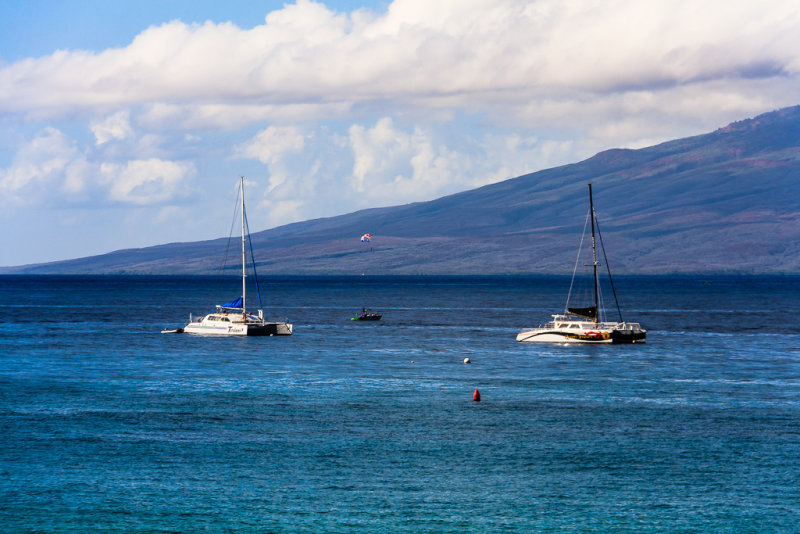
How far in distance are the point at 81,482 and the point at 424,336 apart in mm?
97245

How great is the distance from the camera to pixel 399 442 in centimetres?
6375

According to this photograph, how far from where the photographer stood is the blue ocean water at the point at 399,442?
160 feet

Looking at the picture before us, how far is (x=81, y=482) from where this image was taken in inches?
2130

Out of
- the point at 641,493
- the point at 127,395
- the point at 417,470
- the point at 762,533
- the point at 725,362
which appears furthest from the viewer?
the point at 725,362

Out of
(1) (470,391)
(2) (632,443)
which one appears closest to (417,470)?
(2) (632,443)

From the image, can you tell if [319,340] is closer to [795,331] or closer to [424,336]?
[424,336]

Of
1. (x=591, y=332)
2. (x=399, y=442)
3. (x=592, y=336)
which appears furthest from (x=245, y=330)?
(x=399, y=442)

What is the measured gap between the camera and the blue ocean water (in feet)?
160

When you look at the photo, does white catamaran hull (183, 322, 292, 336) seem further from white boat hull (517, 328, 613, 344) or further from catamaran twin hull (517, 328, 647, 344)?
catamaran twin hull (517, 328, 647, 344)

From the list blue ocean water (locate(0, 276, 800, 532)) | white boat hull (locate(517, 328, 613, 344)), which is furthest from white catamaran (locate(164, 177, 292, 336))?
white boat hull (locate(517, 328, 613, 344))

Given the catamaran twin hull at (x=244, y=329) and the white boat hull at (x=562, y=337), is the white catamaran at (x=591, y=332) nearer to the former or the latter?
the white boat hull at (x=562, y=337)

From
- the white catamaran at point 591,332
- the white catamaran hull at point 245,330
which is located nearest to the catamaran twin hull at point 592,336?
the white catamaran at point 591,332

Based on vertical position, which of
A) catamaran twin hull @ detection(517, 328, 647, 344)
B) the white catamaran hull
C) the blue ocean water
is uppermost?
the white catamaran hull

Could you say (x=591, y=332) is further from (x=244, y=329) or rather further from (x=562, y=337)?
(x=244, y=329)
